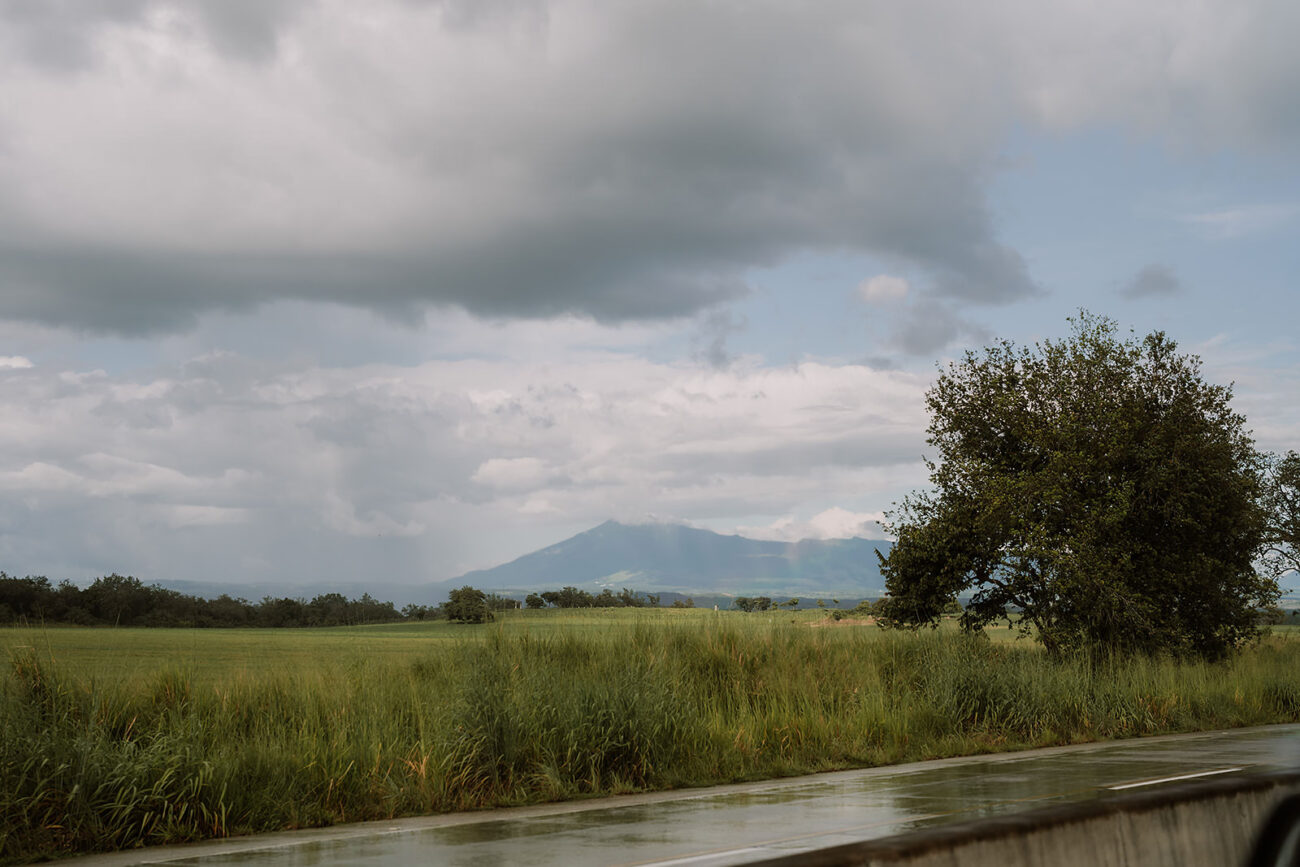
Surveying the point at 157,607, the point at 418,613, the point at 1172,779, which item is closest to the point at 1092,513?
the point at 1172,779

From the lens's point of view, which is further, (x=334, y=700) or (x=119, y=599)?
(x=119, y=599)

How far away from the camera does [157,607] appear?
46.7 meters

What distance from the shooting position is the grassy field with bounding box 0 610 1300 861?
10922mm

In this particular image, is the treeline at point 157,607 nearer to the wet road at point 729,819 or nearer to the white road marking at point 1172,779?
the wet road at point 729,819

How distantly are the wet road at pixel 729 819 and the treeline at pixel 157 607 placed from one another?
16445 millimetres

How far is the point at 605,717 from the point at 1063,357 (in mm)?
20956

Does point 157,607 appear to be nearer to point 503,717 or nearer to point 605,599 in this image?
point 605,599

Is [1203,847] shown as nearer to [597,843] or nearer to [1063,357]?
[597,843]

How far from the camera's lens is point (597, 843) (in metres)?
9.89

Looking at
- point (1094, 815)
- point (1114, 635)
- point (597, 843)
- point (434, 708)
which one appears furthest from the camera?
point (1114, 635)

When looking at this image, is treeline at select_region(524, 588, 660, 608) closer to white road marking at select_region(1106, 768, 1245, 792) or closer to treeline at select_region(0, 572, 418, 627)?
treeline at select_region(0, 572, 418, 627)

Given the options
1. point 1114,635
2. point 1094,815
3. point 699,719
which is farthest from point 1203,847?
point 1114,635

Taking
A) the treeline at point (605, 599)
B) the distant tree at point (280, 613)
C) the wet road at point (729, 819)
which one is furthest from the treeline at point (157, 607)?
the wet road at point (729, 819)

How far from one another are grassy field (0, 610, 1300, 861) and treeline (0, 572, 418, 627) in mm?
12205
